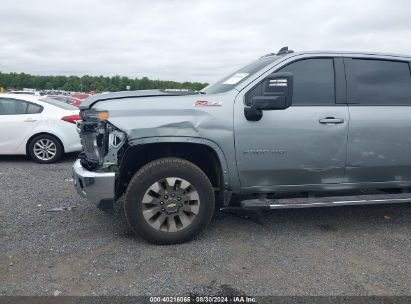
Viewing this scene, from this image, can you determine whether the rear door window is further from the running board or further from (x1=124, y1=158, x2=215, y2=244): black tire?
(x1=124, y1=158, x2=215, y2=244): black tire

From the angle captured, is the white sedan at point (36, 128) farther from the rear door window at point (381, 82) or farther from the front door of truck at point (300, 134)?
Answer: the rear door window at point (381, 82)

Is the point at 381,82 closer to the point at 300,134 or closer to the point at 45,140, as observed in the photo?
the point at 300,134

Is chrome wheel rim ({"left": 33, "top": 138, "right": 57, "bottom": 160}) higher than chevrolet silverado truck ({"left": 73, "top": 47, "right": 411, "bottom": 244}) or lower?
lower

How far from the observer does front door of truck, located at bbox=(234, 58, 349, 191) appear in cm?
372

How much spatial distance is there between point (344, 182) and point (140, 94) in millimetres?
2290

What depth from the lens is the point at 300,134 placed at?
3.76 metres

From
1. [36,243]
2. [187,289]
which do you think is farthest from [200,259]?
[36,243]

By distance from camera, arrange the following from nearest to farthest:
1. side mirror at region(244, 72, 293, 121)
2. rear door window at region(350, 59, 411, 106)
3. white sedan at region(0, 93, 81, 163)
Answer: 1. side mirror at region(244, 72, 293, 121)
2. rear door window at region(350, 59, 411, 106)
3. white sedan at region(0, 93, 81, 163)

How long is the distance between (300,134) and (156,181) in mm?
1474

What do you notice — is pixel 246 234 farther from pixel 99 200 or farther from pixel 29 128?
pixel 29 128

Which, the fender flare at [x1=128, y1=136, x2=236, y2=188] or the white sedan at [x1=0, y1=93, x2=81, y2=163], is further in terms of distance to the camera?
the white sedan at [x1=0, y1=93, x2=81, y2=163]

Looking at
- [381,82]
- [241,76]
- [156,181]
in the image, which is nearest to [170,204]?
[156,181]

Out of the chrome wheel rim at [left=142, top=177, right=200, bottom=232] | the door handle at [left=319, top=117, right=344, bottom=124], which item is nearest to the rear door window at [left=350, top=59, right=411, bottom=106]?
the door handle at [left=319, top=117, right=344, bottom=124]

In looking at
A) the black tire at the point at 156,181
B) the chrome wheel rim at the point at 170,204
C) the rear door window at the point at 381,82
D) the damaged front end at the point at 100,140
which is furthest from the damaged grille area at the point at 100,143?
the rear door window at the point at 381,82
